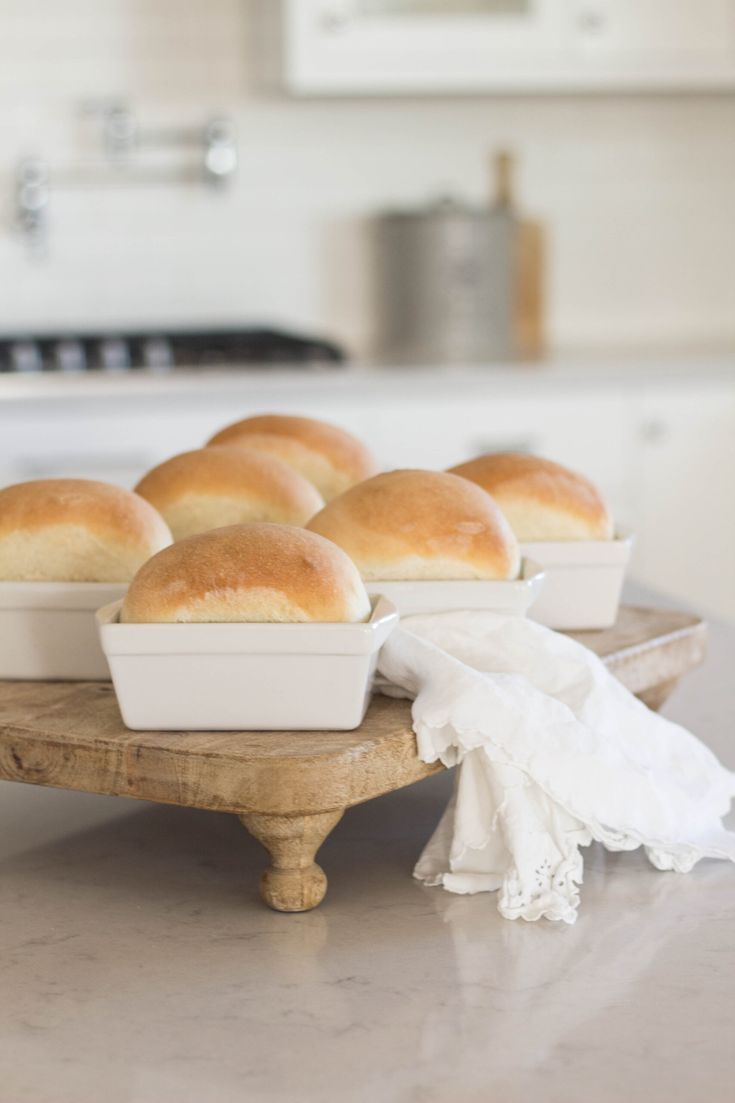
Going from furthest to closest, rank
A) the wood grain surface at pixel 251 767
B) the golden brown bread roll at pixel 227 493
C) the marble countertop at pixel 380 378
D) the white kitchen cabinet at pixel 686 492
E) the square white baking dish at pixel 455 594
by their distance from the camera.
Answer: the white kitchen cabinet at pixel 686 492
the marble countertop at pixel 380 378
the golden brown bread roll at pixel 227 493
the square white baking dish at pixel 455 594
the wood grain surface at pixel 251 767

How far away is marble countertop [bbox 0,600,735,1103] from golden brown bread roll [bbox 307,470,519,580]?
0.15m

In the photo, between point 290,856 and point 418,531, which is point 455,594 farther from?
point 290,856

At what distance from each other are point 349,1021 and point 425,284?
286 cm

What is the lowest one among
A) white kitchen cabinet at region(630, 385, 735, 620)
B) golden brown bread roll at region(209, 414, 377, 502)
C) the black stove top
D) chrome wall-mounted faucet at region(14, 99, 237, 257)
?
white kitchen cabinet at region(630, 385, 735, 620)

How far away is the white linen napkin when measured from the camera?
0.74m

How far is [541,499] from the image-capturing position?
3.28 feet

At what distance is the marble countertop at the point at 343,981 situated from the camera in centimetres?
57

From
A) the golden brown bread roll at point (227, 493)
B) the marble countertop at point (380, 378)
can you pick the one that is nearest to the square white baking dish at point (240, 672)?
the golden brown bread roll at point (227, 493)

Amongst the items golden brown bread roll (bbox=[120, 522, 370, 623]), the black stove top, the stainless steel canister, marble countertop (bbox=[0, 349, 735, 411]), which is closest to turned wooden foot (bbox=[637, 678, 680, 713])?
golden brown bread roll (bbox=[120, 522, 370, 623])

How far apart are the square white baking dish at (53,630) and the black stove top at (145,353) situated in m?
2.10

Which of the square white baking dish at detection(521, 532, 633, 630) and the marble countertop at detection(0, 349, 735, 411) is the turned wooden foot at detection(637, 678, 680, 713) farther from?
the marble countertop at detection(0, 349, 735, 411)

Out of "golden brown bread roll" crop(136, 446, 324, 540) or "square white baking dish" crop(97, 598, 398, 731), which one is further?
"golden brown bread roll" crop(136, 446, 324, 540)

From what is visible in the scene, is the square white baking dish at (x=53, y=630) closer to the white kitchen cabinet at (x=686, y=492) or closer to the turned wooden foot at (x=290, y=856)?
the turned wooden foot at (x=290, y=856)

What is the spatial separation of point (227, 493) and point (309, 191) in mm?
2622
